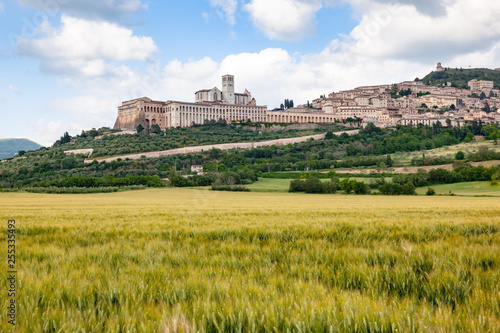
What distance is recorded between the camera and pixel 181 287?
3168 mm

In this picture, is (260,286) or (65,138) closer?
(260,286)

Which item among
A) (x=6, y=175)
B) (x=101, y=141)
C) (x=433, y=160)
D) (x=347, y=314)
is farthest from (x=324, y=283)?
(x=101, y=141)

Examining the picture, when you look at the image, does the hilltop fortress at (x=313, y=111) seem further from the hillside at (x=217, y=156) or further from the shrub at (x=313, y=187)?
the shrub at (x=313, y=187)

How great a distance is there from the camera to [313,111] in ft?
556

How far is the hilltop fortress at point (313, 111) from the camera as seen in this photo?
147 m

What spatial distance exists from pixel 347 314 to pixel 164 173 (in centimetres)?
8144

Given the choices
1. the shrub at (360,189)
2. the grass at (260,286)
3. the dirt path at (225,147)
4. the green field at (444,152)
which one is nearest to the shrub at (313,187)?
the shrub at (360,189)

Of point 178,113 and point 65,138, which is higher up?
point 178,113

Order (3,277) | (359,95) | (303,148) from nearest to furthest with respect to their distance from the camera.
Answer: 1. (3,277)
2. (303,148)
3. (359,95)

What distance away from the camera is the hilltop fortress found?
481 feet

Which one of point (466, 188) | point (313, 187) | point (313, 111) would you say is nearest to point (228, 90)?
point (313, 111)

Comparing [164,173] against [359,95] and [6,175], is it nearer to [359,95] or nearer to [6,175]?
[6,175]

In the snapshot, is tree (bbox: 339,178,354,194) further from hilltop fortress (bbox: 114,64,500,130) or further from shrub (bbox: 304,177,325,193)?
hilltop fortress (bbox: 114,64,500,130)

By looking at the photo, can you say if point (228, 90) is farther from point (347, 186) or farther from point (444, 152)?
point (347, 186)
